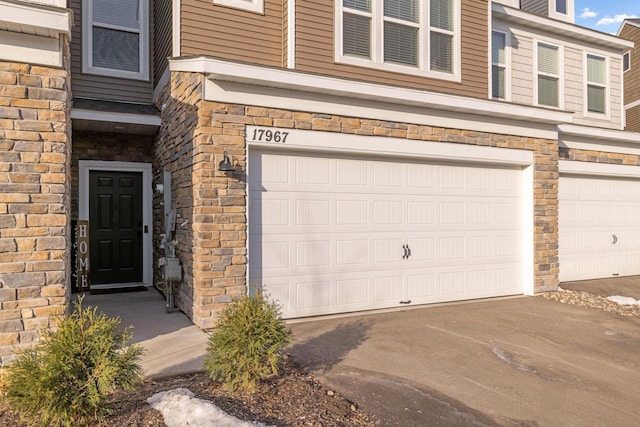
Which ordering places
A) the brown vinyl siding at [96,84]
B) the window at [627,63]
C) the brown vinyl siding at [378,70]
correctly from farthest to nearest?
1. the window at [627,63]
2. the brown vinyl siding at [96,84]
3. the brown vinyl siding at [378,70]

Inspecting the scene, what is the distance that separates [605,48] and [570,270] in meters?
6.38

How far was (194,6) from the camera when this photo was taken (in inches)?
276

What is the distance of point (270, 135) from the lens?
5961 millimetres

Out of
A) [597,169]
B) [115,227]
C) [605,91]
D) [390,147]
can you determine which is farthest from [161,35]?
[605,91]

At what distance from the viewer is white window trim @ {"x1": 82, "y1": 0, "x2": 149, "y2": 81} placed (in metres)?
8.04

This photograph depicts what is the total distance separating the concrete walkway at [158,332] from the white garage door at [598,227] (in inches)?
297

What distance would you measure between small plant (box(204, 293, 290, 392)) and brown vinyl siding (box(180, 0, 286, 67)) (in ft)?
15.4

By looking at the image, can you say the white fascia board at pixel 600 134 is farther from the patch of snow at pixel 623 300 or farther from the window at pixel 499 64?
the patch of snow at pixel 623 300

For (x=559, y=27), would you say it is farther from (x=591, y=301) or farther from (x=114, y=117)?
(x=114, y=117)

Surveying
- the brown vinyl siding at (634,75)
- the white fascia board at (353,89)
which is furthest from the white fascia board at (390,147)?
the brown vinyl siding at (634,75)

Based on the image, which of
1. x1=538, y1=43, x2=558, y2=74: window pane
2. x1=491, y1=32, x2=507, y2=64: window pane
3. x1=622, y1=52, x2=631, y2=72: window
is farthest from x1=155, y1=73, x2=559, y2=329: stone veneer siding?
x1=622, y1=52, x2=631, y2=72: window

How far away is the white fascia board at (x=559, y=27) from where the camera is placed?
1014cm

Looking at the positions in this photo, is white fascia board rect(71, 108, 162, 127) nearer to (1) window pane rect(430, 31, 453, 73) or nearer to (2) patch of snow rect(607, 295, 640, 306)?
(1) window pane rect(430, 31, 453, 73)

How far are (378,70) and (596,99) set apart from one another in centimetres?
714
